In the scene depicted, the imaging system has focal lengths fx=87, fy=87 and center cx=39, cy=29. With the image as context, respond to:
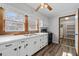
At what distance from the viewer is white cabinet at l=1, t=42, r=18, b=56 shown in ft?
5.15

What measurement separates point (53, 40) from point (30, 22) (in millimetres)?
2482

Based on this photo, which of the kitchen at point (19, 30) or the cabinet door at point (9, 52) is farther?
the kitchen at point (19, 30)

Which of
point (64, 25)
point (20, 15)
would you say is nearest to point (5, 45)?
point (20, 15)

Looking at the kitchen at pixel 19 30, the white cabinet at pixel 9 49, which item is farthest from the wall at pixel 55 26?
the white cabinet at pixel 9 49

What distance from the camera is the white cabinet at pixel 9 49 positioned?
157 centimetres

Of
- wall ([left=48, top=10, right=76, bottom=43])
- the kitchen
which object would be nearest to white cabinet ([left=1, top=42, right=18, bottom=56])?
the kitchen

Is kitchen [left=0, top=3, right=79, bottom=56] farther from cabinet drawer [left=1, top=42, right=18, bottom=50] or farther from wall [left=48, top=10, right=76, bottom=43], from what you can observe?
wall [left=48, top=10, right=76, bottom=43]

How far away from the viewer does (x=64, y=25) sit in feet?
22.7

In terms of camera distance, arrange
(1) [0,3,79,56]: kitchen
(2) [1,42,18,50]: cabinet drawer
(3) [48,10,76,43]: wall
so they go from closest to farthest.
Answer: (2) [1,42,18,50]: cabinet drawer
(1) [0,3,79,56]: kitchen
(3) [48,10,76,43]: wall

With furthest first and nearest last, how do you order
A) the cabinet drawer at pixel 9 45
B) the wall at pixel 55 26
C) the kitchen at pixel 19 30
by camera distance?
the wall at pixel 55 26, the kitchen at pixel 19 30, the cabinet drawer at pixel 9 45

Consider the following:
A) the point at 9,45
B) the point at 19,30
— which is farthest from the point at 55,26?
the point at 9,45

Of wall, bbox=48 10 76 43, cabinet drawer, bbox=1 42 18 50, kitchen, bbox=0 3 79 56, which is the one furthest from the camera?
wall, bbox=48 10 76 43

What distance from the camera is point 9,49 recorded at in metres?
1.71

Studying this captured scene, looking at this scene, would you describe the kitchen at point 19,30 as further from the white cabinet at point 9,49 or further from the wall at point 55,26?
the wall at point 55,26
